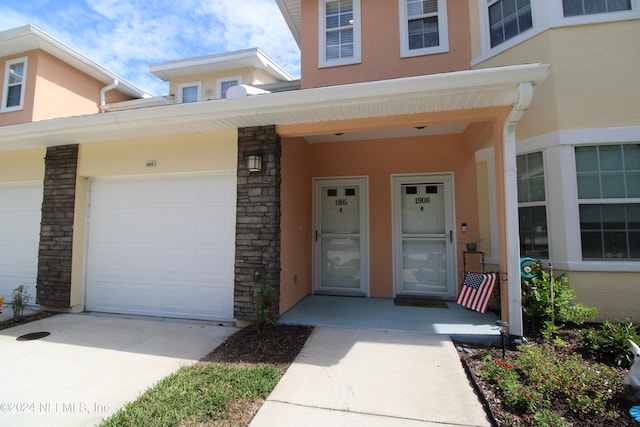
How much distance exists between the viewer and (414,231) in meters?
5.68

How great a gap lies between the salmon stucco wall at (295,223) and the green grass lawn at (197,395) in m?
1.60

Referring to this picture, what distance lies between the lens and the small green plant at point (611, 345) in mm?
2994

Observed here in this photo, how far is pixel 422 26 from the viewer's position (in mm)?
5242

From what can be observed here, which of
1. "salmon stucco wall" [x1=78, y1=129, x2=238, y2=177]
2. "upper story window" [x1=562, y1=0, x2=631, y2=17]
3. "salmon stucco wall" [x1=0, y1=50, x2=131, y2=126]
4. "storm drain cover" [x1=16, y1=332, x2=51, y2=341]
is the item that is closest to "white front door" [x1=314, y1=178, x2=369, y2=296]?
"salmon stucco wall" [x1=78, y1=129, x2=238, y2=177]

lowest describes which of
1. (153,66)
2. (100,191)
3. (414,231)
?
(414,231)

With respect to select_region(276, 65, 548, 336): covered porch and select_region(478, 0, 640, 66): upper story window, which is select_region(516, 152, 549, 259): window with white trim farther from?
select_region(478, 0, 640, 66): upper story window

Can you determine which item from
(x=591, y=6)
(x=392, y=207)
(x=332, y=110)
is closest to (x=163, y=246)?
(x=332, y=110)

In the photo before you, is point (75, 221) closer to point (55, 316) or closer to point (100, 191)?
point (100, 191)

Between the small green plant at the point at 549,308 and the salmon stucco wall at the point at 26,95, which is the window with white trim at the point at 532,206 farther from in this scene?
the salmon stucco wall at the point at 26,95

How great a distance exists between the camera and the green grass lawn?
222cm

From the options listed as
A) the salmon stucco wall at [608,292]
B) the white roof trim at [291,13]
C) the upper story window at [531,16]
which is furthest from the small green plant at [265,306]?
the white roof trim at [291,13]

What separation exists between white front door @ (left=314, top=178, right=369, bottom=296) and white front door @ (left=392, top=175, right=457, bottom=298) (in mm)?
656

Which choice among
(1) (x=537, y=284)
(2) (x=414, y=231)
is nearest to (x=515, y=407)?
(1) (x=537, y=284)

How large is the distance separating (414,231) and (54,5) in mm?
7943
